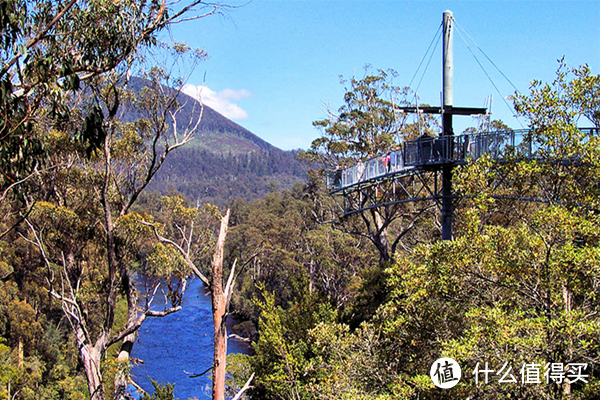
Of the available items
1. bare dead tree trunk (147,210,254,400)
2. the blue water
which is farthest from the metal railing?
the blue water

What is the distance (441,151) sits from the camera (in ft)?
35.6

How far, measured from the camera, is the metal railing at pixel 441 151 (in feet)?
30.1

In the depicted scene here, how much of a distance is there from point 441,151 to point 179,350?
849 inches

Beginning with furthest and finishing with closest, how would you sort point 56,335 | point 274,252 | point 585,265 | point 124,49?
point 274,252
point 56,335
point 124,49
point 585,265

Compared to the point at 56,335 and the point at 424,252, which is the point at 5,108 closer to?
the point at 424,252

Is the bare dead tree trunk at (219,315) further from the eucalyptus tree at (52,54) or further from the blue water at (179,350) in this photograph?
the blue water at (179,350)

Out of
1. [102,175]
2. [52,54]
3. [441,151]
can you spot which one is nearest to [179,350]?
[102,175]

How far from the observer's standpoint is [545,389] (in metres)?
6.03

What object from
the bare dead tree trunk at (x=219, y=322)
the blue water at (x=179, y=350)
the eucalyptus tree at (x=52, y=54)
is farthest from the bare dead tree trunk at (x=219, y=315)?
the blue water at (x=179, y=350)

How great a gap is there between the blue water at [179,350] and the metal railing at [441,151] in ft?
29.5

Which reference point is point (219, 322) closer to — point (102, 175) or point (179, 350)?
point (102, 175)

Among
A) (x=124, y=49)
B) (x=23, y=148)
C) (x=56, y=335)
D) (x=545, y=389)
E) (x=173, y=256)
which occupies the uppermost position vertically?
(x=124, y=49)

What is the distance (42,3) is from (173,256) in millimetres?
6568

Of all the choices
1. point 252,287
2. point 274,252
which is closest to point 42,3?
point 274,252
